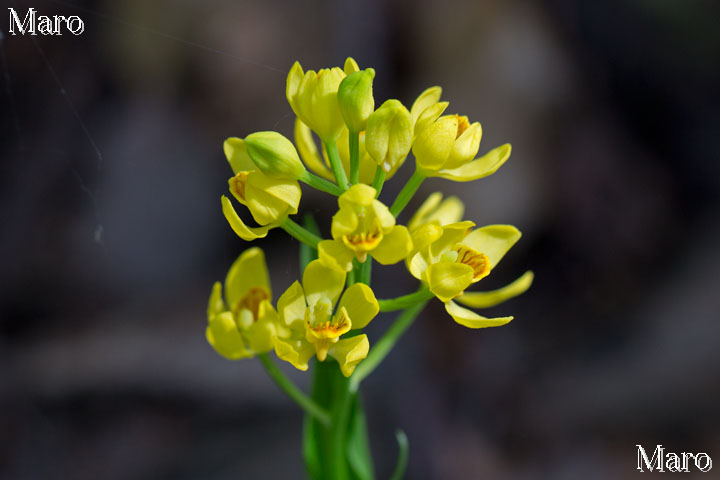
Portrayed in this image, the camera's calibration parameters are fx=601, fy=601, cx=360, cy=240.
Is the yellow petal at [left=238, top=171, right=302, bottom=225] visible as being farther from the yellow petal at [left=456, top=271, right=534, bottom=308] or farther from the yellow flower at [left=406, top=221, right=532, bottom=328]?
the yellow petal at [left=456, top=271, right=534, bottom=308]

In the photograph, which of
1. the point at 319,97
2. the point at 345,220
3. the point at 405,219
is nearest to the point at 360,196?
the point at 345,220

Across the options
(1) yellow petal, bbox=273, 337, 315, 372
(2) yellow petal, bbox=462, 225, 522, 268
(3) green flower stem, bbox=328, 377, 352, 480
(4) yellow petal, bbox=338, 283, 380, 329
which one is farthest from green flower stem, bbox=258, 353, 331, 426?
(2) yellow petal, bbox=462, 225, 522, 268

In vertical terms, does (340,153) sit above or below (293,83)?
below

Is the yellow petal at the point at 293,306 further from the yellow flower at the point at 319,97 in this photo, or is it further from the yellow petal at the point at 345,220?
the yellow flower at the point at 319,97

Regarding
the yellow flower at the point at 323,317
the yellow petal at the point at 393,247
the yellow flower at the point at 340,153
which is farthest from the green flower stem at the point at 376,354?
the yellow flower at the point at 340,153

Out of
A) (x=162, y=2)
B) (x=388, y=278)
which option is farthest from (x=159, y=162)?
(x=388, y=278)

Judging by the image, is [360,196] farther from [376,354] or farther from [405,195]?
[376,354]
